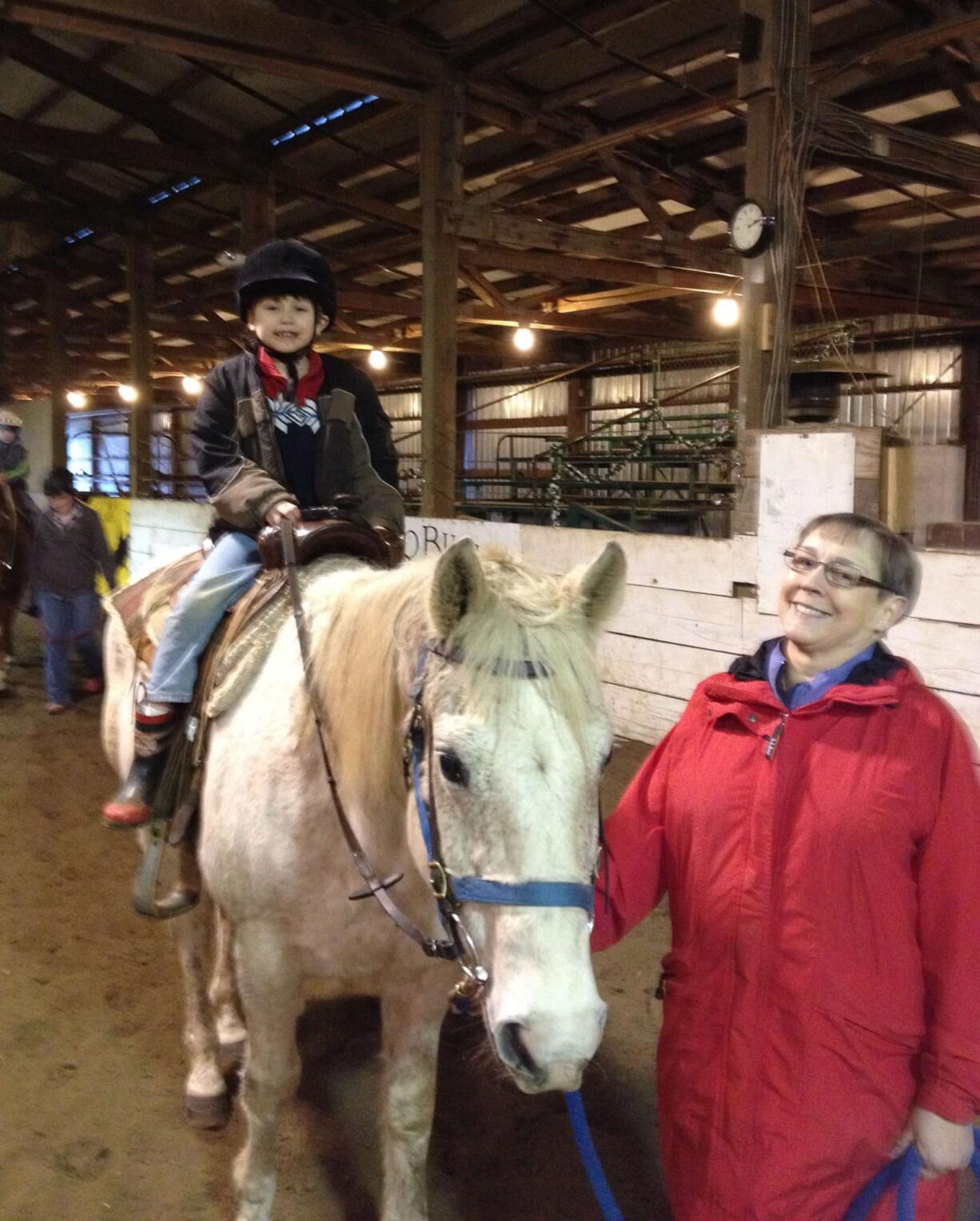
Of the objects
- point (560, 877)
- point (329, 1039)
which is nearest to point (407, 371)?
point (329, 1039)

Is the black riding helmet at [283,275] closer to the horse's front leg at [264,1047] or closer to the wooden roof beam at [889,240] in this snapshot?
the horse's front leg at [264,1047]

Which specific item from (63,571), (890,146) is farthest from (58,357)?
(890,146)

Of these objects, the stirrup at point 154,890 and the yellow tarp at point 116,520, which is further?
the yellow tarp at point 116,520

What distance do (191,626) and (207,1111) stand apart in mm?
1243

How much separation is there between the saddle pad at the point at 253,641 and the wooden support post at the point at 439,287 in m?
4.29

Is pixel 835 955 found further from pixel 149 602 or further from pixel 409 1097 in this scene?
pixel 149 602

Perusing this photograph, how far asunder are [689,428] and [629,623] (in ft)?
27.7

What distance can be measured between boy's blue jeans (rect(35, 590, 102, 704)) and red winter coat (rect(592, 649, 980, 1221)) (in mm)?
5853

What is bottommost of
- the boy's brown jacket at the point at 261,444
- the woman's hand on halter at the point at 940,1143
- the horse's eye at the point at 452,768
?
the woman's hand on halter at the point at 940,1143

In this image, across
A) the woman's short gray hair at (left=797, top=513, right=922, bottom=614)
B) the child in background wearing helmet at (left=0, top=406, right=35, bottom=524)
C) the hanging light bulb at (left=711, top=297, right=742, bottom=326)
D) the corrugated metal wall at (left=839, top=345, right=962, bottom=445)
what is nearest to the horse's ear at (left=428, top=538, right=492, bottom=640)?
the woman's short gray hair at (left=797, top=513, right=922, bottom=614)

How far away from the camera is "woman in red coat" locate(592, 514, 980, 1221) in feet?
4.22

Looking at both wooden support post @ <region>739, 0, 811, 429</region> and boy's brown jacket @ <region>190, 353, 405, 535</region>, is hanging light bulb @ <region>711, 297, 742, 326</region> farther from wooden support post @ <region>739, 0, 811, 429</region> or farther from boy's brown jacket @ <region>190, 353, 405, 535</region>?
boy's brown jacket @ <region>190, 353, 405, 535</region>

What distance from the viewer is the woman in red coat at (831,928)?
1285 mm

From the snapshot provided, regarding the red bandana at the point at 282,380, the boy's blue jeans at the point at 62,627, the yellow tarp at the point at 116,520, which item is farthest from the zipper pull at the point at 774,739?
the yellow tarp at the point at 116,520
